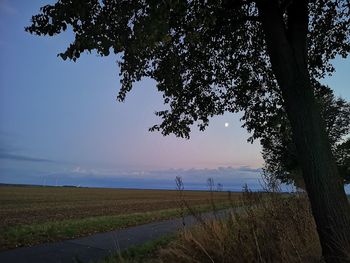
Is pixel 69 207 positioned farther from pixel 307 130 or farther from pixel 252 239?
pixel 307 130

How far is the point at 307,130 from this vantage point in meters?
5.54

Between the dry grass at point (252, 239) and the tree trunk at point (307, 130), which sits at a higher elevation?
the tree trunk at point (307, 130)

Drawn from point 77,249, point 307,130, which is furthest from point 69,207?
point 307,130

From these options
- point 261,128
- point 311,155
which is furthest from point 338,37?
point 311,155

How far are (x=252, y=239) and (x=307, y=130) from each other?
1685 mm

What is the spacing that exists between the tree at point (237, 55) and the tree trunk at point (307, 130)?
1cm

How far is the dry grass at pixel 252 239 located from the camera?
539 centimetres

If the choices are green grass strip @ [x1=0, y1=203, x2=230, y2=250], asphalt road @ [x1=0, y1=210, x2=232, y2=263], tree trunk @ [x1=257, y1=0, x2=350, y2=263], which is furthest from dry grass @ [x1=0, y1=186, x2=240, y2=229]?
green grass strip @ [x1=0, y1=203, x2=230, y2=250]

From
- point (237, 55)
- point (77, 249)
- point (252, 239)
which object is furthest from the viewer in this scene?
point (77, 249)

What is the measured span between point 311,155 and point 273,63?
154cm

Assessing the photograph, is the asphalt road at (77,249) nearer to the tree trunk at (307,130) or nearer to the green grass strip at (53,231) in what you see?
the green grass strip at (53,231)

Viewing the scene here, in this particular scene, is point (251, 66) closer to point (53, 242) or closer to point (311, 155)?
point (311, 155)

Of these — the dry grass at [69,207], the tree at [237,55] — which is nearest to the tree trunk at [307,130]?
the tree at [237,55]

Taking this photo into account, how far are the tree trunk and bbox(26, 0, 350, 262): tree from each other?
1cm
